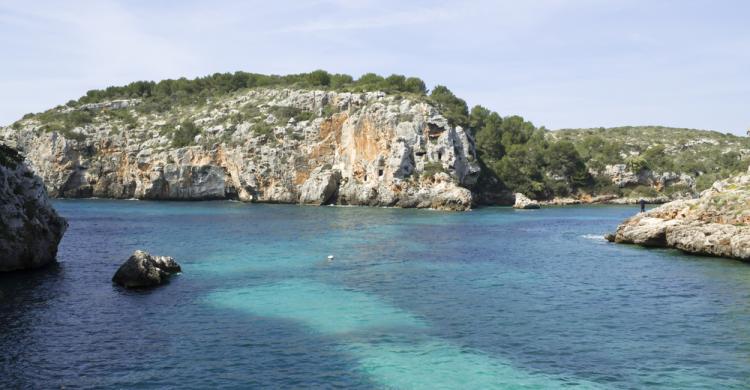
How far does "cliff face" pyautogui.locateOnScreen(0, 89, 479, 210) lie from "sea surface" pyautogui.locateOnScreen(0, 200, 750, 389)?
49.5m

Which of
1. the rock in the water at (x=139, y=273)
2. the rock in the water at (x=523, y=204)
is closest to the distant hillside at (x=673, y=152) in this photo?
the rock in the water at (x=523, y=204)

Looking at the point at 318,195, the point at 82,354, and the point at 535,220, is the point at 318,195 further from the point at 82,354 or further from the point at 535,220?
the point at 82,354

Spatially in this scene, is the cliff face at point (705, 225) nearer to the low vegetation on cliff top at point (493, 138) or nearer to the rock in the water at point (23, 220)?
the rock in the water at point (23, 220)

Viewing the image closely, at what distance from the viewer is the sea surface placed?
20.3 metres

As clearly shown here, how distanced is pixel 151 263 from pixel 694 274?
115 ft

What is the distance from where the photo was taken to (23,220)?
128 feet

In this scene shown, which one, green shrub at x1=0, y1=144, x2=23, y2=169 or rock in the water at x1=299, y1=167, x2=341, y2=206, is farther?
rock in the water at x1=299, y1=167, x2=341, y2=206

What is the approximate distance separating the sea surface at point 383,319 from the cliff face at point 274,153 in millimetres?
49455

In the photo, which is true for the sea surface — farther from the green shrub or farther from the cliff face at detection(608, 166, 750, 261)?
the green shrub

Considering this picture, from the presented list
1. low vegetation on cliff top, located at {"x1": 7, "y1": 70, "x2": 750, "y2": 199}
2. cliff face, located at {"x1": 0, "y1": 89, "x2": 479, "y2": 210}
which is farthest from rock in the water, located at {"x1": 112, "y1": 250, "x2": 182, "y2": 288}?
low vegetation on cliff top, located at {"x1": 7, "y1": 70, "x2": 750, "y2": 199}

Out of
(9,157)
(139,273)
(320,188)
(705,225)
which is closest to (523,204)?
(320,188)

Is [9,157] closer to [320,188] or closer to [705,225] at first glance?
[705,225]

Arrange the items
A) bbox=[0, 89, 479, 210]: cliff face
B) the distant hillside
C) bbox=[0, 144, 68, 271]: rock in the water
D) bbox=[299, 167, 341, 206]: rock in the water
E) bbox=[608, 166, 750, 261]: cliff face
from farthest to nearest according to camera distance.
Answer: the distant hillside → bbox=[299, 167, 341, 206]: rock in the water → bbox=[0, 89, 479, 210]: cliff face → bbox=[608, 166, 750, 261]: cliff face → bbox=[0, 144, 68, 271]: rock in the water

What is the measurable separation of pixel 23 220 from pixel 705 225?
51219 mm
